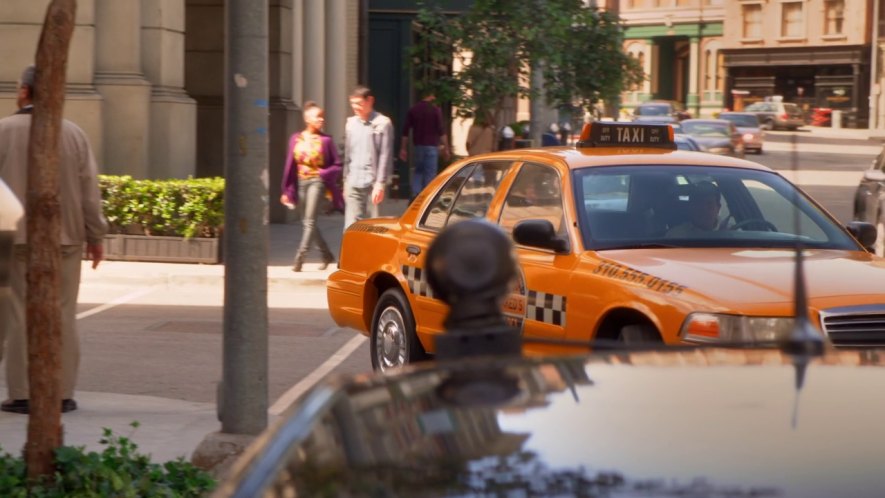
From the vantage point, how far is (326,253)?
15.9 metres

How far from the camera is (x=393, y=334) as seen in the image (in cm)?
914

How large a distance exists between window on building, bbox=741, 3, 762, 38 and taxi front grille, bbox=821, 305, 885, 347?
307 feet

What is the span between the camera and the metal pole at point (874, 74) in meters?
87.0

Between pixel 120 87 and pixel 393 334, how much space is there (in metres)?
9.81

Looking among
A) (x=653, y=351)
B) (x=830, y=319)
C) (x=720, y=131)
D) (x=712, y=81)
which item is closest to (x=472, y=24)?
(x=830, y=319)

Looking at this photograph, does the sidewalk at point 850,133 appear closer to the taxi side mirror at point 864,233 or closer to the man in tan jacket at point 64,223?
the taxi side mirror at point 864,233

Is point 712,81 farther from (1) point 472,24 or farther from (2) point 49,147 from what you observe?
(2) point 49,147

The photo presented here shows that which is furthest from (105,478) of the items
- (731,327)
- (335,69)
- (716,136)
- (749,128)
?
(749,128)

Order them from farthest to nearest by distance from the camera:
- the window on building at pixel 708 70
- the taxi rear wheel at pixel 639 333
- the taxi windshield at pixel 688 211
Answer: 1. the window on building at pixel 708 70
2. the taxi windshield at pixel 688 211
3. the taxi rear wheel at pixel 639 333

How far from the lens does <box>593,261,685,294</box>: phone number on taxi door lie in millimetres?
6805

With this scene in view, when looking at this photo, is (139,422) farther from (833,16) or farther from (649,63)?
(649,63)

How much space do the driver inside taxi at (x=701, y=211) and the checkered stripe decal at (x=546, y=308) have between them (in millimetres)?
723

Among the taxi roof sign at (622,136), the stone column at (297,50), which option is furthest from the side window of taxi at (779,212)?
the stone column at (297,50)

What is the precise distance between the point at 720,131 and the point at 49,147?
46.9m
